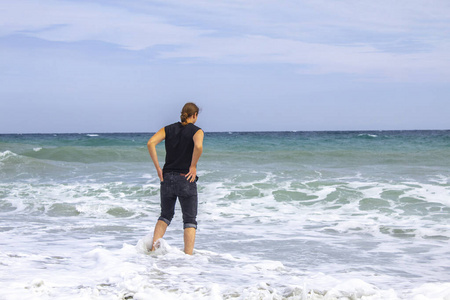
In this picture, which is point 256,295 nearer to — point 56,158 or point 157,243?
point 157,243

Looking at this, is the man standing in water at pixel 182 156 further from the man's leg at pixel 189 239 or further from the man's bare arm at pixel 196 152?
the man's leg at pixel 189 239

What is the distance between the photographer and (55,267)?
4.55 meters

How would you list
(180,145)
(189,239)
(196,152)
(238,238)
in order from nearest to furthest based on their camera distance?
1. (196,152)
2. (180,145)
3. (189,239)
4. (238,238)

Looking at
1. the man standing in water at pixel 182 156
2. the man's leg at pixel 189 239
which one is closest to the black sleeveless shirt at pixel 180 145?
the man standing in water at pixel 182 156

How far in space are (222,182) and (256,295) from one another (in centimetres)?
887

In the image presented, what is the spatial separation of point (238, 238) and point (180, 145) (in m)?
2.23

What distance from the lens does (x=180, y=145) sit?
491 centimetres

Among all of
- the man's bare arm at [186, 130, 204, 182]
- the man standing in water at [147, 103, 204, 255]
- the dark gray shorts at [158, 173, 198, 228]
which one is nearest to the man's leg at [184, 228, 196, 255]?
the dark gray shorts at [158, 173, 198, 228]

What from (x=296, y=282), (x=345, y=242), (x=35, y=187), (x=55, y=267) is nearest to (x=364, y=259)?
(x=345, y=242)

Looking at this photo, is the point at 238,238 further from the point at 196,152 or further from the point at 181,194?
the point at 196,152

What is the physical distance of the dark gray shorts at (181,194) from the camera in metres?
4.95

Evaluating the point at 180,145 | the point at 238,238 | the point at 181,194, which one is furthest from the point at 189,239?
the point at 238,238

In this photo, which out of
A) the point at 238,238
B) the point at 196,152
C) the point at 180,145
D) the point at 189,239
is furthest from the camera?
the point at 238,238

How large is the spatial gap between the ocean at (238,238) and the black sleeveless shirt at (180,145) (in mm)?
894
